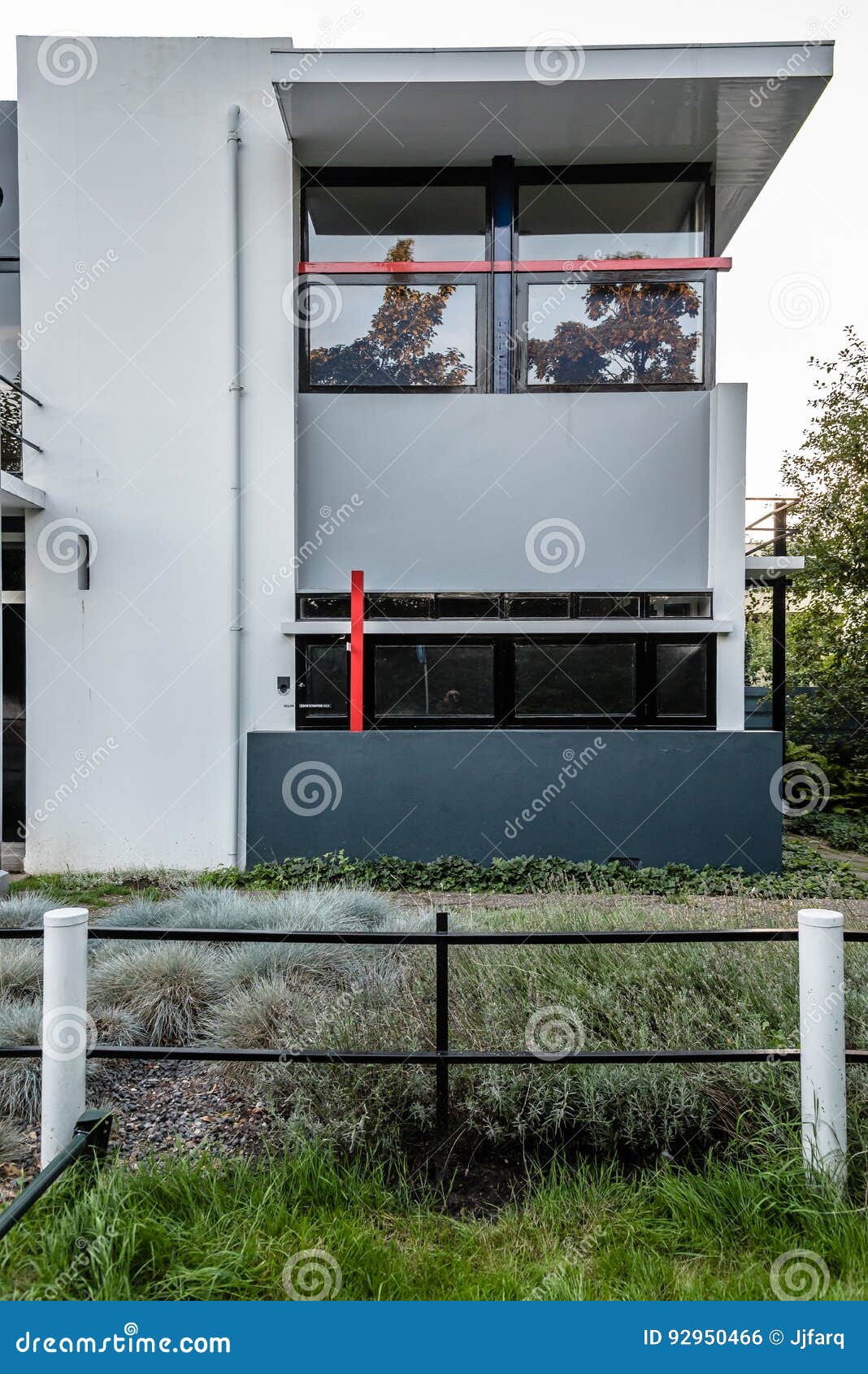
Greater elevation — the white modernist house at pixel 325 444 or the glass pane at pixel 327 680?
the white modernist house at pixel 325 444

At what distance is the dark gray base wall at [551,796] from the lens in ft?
24.6

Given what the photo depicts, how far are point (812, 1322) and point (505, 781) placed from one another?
5.56 m

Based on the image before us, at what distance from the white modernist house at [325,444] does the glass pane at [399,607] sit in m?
0.02

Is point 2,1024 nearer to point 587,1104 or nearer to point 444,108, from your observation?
point 587,1104

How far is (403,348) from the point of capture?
813 centimetres

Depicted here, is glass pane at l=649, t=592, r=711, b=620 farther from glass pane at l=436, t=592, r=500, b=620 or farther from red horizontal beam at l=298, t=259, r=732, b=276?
red horizontal beam at l=298, t=259, r=732, b=276

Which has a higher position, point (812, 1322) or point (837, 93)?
point (837, 93)

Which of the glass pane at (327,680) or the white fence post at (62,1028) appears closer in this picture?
the white fence post at (62,1028)

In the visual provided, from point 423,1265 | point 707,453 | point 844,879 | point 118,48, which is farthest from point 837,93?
point 423,1265

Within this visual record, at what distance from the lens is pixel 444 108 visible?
7562 millimetres

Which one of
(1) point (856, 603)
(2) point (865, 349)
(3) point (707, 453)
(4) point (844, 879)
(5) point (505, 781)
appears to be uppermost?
(2) point (865, 349)

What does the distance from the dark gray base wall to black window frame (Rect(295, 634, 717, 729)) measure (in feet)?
1.69

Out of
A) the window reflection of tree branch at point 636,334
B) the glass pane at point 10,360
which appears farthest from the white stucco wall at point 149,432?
the window reflection of tree branch at point 636,334

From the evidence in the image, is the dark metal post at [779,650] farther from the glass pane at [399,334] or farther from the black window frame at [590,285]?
the glass pane at [399,334]
